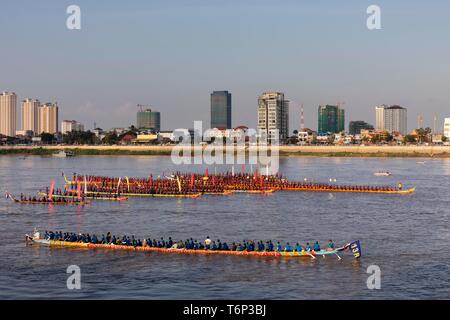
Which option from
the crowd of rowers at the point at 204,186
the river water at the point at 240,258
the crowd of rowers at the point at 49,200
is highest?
the crowd of rowers at the point at 204,186

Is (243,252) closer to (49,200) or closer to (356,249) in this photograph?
(356,249)

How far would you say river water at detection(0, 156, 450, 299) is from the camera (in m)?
40.5

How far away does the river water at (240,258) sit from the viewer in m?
40.5

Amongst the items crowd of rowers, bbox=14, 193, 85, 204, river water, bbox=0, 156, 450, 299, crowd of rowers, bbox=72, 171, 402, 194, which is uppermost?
crowd of rowers, bbox=72, 171, 402, 194

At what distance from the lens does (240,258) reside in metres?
49.1

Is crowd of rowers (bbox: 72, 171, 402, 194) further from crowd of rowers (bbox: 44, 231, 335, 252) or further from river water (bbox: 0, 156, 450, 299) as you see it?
crowd of rowers (bbox: 44, 231, 335, 252)

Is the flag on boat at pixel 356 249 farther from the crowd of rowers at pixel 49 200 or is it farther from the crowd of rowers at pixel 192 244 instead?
the crowd of rowers at pixel 49 200

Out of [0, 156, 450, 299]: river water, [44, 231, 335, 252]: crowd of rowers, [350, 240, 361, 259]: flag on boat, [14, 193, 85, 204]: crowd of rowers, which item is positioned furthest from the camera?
[14, 193, 85, 204]: crowd of rowers

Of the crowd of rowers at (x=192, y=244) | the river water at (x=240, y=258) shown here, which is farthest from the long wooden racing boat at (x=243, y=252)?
the river water at (x=240, y=258)

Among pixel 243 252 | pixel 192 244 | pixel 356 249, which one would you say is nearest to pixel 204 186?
pixel 192 244

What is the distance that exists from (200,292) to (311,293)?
6.96 m

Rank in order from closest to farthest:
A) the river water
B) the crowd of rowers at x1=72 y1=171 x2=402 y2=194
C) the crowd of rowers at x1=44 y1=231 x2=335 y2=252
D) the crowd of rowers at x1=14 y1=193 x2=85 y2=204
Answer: the river water → the crowd of rowers at x1=44 y1=231 x2=335 y2=252 → the crowd of rowers at x1=14 y1=193 x2=85 y2=204 → the crowd of rowers at x1=72 y1=171 x2=402 y2=194

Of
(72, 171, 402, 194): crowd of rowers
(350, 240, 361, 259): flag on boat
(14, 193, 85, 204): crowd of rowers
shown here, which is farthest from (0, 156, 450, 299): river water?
(72, 171, 402, 194): crowd of rowers
